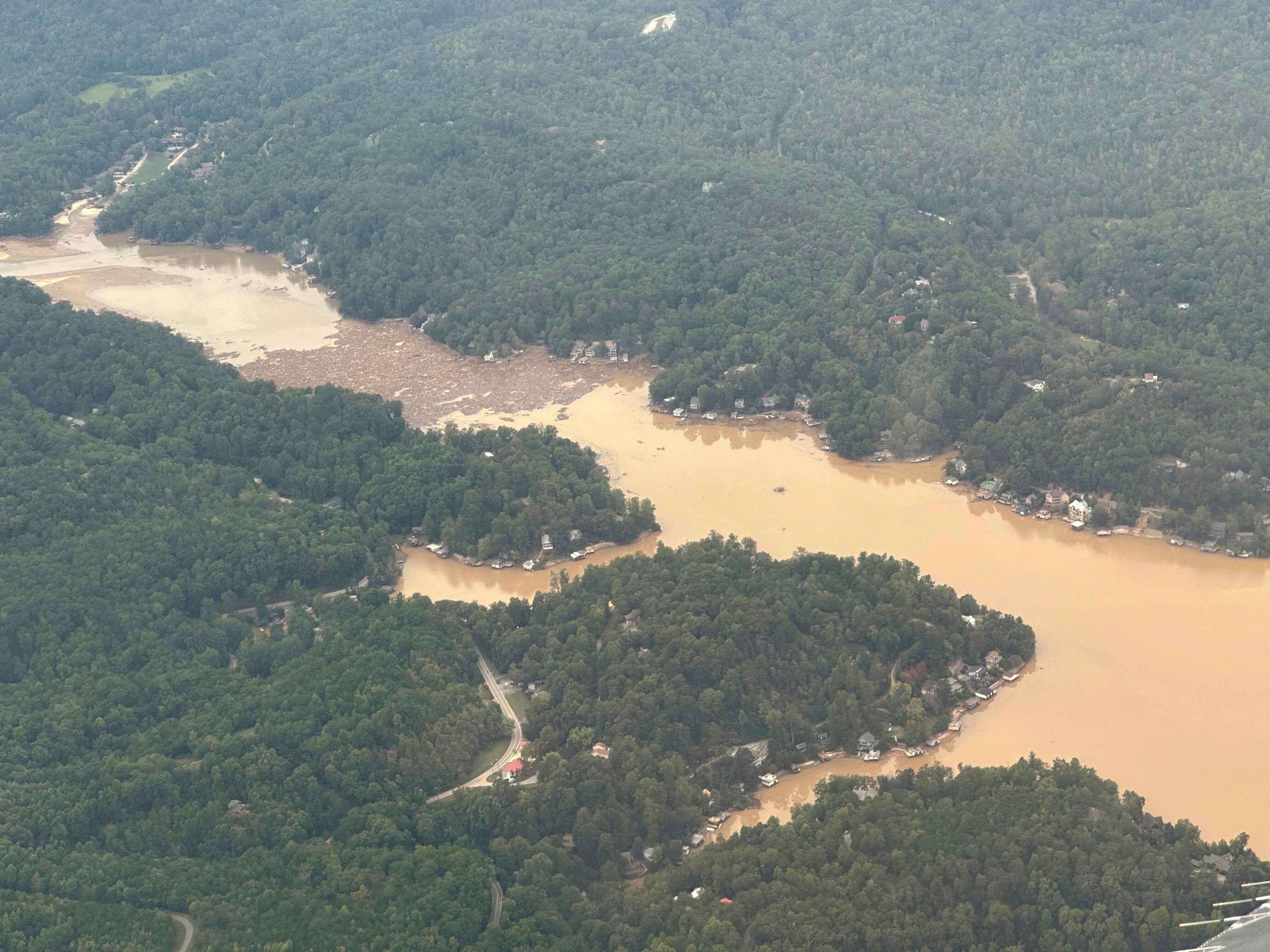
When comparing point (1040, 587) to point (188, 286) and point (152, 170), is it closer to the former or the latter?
point (188, 286)

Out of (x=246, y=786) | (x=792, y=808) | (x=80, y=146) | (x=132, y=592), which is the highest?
(x=80, y=146)

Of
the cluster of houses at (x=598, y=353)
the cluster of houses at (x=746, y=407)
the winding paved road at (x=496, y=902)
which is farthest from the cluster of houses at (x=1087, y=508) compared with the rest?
the winding paved road at (x=496, y=902)

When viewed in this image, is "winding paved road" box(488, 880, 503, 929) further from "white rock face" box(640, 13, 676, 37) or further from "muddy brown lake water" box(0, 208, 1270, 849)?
"white rock face" box(640, 13, 676, 37)

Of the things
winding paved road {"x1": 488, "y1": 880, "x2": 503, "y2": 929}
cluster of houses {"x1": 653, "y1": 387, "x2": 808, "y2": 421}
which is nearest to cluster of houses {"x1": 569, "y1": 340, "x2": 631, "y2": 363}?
cluster of houses {"x1": 653, "y1": 387, "x2": 808, "y2": 421}

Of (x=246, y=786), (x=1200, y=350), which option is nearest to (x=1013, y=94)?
(x=1200, y=350)

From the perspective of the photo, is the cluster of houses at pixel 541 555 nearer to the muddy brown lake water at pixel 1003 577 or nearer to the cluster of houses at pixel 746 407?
the muddy brown lake water at pixel 1003 577

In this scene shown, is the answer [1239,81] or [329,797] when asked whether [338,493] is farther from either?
[1239,81]

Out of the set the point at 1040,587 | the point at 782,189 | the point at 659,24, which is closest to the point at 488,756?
the point at 1040,587
